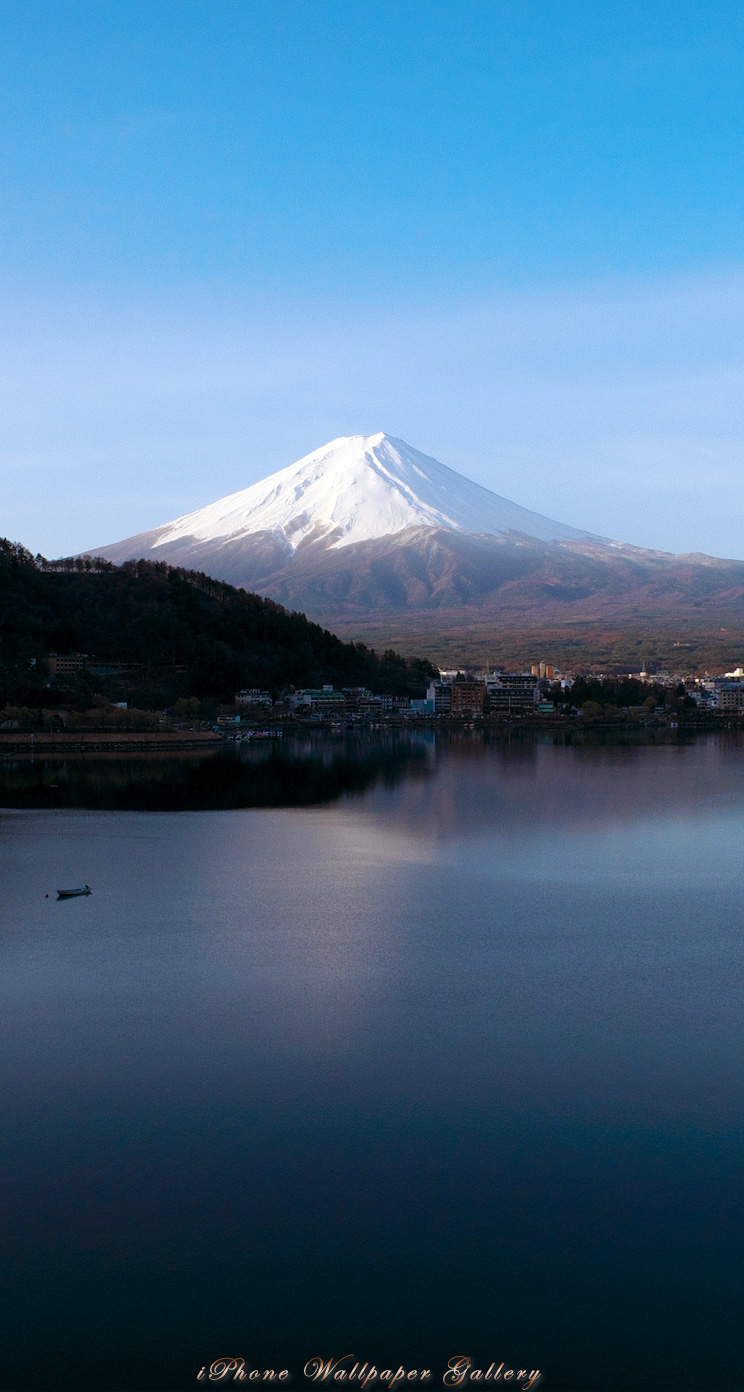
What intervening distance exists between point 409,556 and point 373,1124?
60.7 m

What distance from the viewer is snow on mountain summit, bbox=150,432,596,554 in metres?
67.2

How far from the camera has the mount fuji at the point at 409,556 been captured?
57188mm

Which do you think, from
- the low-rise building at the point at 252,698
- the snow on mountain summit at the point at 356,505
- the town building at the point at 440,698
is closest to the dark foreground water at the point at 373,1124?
the low-rise building at the point at 252,698

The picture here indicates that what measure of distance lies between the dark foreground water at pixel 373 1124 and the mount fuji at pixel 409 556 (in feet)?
136

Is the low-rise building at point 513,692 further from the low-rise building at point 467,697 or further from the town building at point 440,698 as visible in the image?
the town building at point 440,698

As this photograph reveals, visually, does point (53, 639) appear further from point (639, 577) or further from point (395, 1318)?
point (639, 577)

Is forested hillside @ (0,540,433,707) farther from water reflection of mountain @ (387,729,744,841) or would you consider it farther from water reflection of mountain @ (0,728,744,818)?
water reflection of mountain @ (387,729,744,841)

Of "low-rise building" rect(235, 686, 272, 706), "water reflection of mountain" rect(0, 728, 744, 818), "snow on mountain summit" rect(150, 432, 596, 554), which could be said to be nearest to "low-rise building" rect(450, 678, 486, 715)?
"low-rise building" rect(235, 686, 272, 706)

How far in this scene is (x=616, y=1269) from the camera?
2.63 metres

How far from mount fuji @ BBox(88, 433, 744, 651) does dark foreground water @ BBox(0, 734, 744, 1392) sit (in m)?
41.4

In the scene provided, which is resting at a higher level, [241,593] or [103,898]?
[241,593]

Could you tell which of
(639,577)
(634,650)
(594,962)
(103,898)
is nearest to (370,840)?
(103,898)

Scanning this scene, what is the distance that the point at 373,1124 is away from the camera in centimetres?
333

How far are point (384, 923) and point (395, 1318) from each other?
11.5 feet
